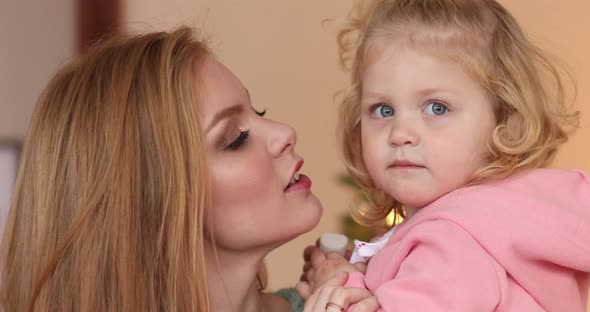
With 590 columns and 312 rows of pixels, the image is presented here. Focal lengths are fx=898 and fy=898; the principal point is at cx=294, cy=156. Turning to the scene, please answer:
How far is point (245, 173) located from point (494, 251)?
0.52 m

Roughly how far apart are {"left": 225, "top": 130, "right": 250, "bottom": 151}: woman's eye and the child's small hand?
295 mm

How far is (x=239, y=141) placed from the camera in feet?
5.77

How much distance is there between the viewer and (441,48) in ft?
5.19

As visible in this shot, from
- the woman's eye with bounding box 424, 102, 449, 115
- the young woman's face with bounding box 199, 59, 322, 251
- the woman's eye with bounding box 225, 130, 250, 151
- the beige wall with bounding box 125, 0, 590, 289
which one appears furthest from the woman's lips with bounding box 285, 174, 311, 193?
the beige wall with bounding box 125, 0, 590, 289

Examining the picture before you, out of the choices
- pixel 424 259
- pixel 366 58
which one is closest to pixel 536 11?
pixel 366 58

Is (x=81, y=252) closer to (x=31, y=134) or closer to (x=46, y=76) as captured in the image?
(x=31, y=134)

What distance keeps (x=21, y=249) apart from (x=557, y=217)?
1.00 m

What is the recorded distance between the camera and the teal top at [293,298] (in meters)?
2.10

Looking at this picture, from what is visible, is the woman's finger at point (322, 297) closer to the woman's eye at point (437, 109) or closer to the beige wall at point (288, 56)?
the woman's eye at point (437, 109)

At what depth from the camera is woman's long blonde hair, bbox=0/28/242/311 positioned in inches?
64.3

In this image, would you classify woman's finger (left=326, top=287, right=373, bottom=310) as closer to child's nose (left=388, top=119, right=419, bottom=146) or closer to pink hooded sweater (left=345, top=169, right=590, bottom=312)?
pink hooded sweater (left=345, top=169, right=590, bottom=312)

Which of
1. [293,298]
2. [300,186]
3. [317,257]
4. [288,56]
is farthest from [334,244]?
[288,56]

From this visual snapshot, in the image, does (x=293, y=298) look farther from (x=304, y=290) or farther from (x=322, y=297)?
(x=322, y=297)

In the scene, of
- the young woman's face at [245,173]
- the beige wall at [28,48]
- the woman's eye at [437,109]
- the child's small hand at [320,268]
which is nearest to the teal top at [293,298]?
the child's small hand at [320,268]
